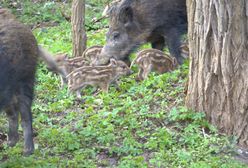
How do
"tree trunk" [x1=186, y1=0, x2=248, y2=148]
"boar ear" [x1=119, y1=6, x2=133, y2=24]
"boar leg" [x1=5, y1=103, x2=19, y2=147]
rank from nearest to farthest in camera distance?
"tree trunk" [x1=186, y1=0, x2=248, y2=148] → "boar leg" [x1=5, y1=103, x2=19, y2=147] → "boar ear" [x1=119, y1=6, x2=133, y2=24]

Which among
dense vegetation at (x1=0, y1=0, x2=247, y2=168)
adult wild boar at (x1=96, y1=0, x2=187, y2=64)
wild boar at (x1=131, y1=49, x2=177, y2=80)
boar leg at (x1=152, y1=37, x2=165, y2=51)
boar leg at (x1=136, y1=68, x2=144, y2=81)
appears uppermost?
adult wild boar at (x1=96, y1=0, x2=187, y2=64)

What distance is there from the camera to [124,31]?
10.3 m

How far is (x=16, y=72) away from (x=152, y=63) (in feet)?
10.3

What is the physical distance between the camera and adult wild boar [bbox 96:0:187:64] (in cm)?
995

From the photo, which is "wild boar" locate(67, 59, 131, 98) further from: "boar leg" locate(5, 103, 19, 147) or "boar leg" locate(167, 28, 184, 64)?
"boar leg" locate(5, 103, 19, 147)

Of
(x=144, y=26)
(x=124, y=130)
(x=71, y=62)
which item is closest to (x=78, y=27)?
(x=71, y=62)

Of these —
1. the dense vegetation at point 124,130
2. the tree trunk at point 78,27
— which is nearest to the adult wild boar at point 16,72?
the dense vegetation at point 124,130

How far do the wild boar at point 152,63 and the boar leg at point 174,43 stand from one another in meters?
0.47

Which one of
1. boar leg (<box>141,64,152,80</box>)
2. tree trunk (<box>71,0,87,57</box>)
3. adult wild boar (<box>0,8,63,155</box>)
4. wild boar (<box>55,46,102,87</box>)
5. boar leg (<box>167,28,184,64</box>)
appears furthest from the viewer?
boar leg (<box>167,28,184,64</box>)

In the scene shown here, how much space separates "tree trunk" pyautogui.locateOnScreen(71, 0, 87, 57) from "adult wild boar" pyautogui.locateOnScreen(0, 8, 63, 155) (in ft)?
8.88

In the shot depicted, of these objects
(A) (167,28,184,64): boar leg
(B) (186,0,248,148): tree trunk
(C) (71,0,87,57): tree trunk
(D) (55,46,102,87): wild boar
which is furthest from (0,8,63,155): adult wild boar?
(A) (167,28,184,64): boar leg

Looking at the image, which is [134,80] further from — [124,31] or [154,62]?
[124,31]

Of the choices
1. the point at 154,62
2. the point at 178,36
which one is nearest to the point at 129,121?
Answer: the point at 154,62

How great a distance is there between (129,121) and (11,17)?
A: 1816 mm
